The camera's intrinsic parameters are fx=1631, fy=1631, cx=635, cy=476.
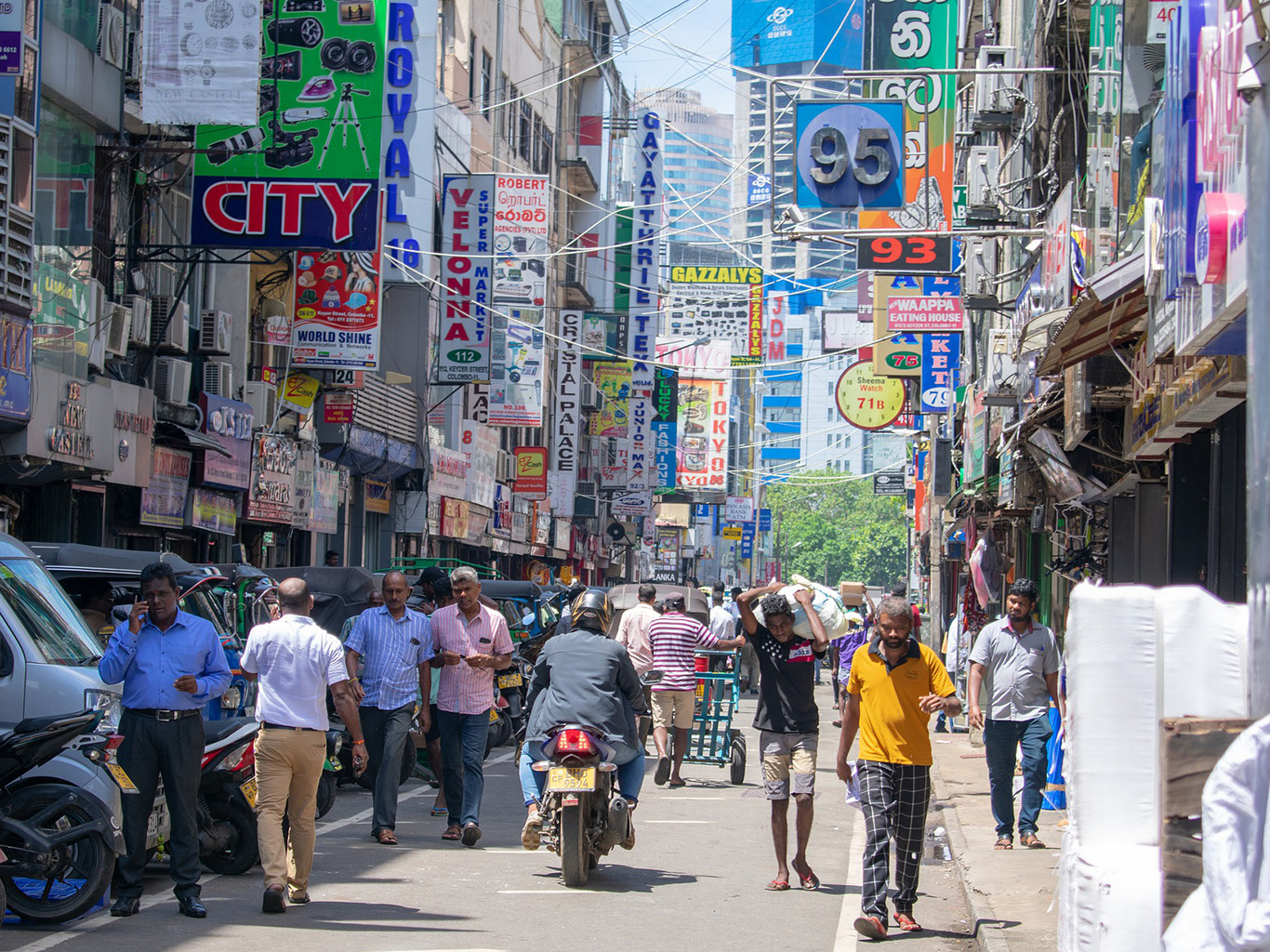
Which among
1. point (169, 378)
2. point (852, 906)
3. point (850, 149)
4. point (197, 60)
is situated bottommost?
point (852, 906)

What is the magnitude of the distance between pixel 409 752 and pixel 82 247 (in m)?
9.23

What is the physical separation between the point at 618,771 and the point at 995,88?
14.9m

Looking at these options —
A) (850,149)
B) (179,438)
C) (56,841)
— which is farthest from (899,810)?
(179,438)

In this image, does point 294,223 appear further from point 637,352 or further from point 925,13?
point 637,352

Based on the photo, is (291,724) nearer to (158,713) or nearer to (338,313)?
(158,713)

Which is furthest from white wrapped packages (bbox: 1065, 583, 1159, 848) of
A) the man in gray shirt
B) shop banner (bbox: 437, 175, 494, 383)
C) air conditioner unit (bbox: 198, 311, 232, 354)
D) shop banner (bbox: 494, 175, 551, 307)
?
shop banner (bbox: 494, 175, 551, 307)

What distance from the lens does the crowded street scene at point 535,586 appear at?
767 cm

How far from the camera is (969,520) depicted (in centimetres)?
3042

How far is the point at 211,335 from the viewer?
24.1 m

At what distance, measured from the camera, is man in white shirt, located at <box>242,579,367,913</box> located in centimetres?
907

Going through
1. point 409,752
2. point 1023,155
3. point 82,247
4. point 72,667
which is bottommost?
point 409,752

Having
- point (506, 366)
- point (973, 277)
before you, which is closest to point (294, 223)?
point (973, 277)

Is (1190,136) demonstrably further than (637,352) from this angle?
No

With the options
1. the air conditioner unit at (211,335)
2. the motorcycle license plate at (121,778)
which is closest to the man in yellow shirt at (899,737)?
the motorcycle license plate at (121,778)
